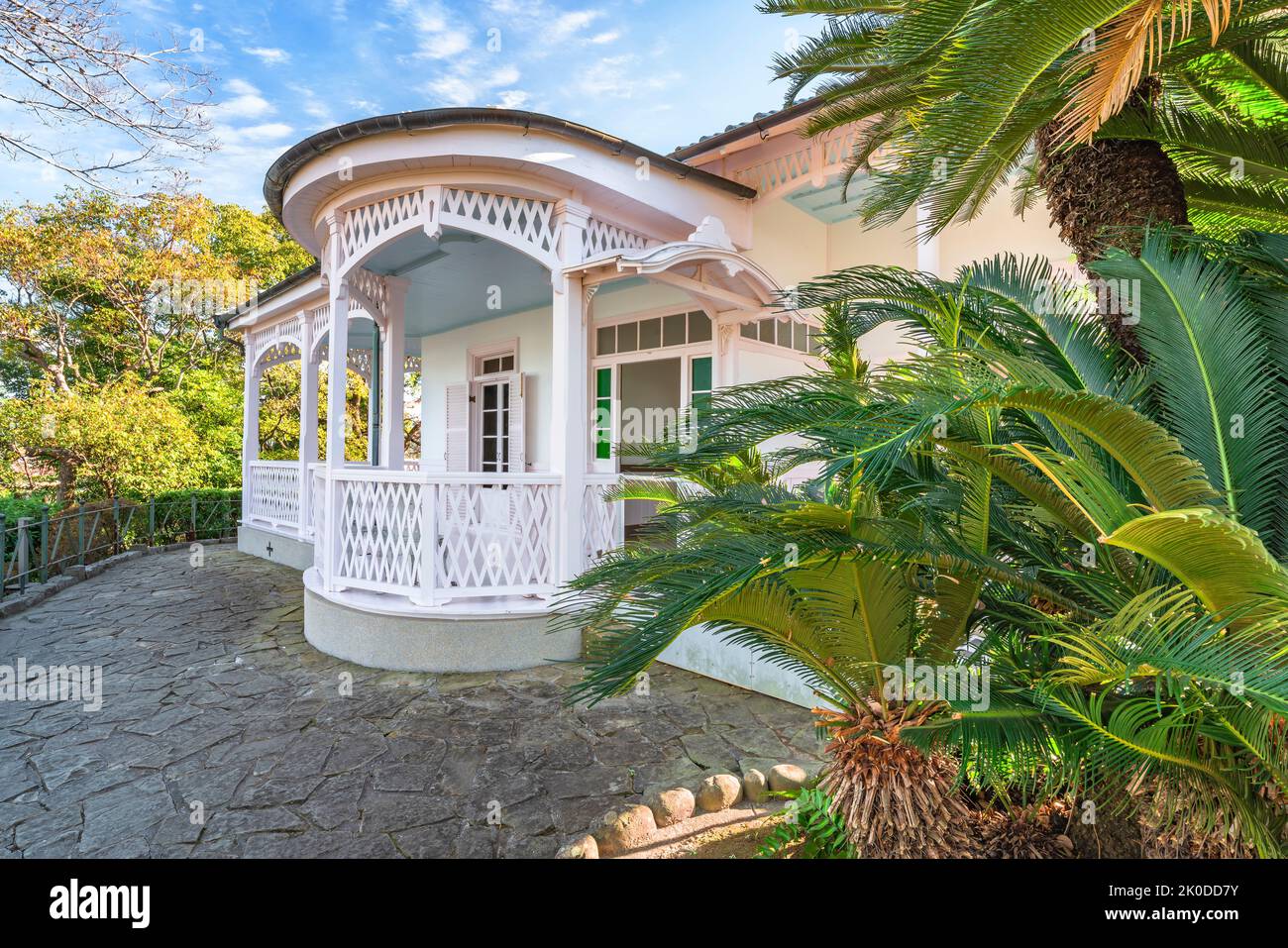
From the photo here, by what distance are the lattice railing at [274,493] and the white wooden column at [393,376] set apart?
6.70 ft

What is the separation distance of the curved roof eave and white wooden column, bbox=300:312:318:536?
3014 mm

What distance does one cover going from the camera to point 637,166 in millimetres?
5320

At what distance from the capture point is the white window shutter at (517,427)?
899cm

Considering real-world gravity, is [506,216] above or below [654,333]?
above

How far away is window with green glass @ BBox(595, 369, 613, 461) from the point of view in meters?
8.00

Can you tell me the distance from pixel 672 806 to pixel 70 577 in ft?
29.6

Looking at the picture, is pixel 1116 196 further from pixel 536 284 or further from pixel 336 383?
pixel 536 284

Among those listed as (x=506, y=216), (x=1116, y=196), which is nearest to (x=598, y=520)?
(x=506, y=216)

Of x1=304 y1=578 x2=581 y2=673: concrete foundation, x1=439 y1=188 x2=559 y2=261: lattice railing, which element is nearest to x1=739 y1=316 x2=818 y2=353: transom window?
x1=439 y1=188 x2=559 y2=261: lattice railing

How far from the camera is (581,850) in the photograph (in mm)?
2469

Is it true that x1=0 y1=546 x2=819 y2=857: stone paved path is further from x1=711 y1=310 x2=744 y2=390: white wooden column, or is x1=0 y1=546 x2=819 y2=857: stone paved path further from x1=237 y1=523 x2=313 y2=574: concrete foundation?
x1=237 y1=523 x2=313 y2=574: concrete foundation

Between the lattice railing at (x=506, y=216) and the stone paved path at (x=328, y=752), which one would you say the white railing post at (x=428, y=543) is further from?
the lattice railing at (x=506, y=216)

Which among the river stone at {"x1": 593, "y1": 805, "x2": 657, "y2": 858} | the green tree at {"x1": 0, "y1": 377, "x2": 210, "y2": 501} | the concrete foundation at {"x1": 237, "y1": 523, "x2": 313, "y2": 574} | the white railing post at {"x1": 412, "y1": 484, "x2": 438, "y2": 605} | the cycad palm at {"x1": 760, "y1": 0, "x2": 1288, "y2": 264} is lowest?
the river stone at {"x1": 593, "y1": 805, "x2": 657, "y2": 858}
